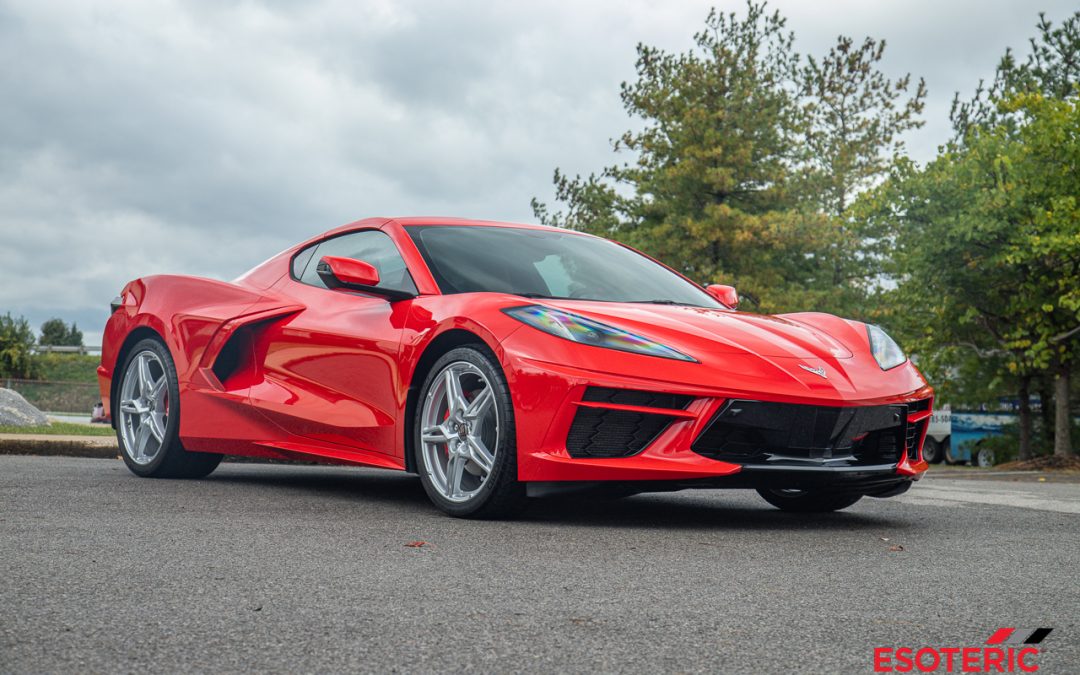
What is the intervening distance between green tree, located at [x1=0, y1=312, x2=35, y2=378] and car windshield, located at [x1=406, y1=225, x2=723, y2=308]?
41168 millimetres

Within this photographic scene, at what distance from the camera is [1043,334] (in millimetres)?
16531

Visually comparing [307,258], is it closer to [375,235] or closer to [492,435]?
[375,235]

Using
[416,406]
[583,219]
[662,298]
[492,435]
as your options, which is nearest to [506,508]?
[492,435]

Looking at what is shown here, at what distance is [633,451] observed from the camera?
416 cm

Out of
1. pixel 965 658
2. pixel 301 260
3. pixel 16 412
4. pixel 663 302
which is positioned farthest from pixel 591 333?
pixel 16 412

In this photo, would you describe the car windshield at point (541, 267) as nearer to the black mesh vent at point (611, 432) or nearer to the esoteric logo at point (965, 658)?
the black mesh vent at point (611, 432)

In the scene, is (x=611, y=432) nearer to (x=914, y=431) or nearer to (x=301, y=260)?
(x=914, y=431)

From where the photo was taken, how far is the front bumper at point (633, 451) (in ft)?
13.5

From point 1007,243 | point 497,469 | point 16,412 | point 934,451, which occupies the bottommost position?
point 934,451

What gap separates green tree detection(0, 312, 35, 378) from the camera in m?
42.1

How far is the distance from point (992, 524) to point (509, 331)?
228 centimetres

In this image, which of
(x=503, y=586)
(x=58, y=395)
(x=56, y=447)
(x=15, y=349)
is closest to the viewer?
(x=503, y=586)

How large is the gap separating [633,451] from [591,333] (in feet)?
1.57

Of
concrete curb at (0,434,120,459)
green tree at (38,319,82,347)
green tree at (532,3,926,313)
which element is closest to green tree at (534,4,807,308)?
green tree at (532,3,926,313)
